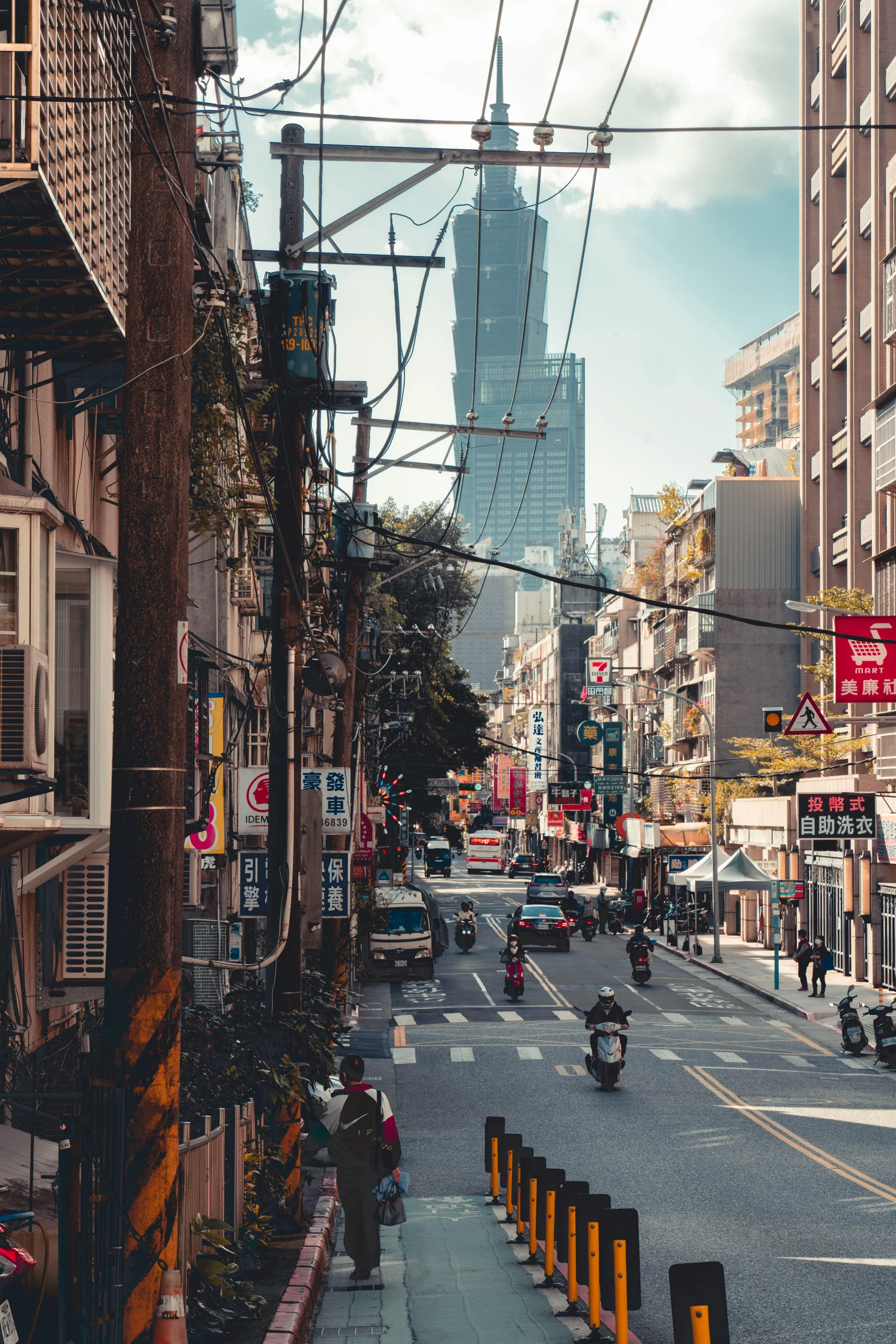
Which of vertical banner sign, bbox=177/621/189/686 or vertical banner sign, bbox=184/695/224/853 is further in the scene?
vertical banner sign, bbox=184/695/224/853

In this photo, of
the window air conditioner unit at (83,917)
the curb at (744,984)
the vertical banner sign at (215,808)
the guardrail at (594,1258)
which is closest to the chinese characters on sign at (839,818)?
the curb at (744,984)

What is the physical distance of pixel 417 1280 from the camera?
12.4 meters

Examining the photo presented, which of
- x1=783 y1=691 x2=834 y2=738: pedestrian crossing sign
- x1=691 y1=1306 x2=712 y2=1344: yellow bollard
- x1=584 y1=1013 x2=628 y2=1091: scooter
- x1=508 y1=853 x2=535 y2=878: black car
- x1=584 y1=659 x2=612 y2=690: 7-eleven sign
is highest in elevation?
x1=584 y1=659 x2=612 y2=690: 7-eleven sign

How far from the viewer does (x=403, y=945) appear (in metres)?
42.5

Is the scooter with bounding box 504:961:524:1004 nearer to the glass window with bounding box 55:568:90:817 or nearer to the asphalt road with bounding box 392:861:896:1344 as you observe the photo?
the asphalt road with bounding box 392:861:896:1344

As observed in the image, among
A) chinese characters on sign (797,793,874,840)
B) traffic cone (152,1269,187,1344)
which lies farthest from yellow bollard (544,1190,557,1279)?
chinese characters on sign (797,793,874,840)

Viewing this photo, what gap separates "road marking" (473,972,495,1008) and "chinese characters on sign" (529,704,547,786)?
77832 millimetres

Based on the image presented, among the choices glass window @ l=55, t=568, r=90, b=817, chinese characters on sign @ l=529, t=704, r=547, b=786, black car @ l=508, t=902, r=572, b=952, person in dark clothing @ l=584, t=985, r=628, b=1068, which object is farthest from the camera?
chinese characters on sign @ l=529, t=704, r=547, b=786

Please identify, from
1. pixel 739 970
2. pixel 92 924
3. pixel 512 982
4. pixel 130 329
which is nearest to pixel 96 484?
pixel 92 924

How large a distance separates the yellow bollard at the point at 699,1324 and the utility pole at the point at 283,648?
6.54 metres

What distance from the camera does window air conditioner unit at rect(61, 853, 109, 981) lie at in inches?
510

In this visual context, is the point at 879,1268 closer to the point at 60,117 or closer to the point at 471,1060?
the point at 60,117

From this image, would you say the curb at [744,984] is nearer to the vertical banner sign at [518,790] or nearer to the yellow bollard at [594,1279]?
the yellow bollard at [594,1279]

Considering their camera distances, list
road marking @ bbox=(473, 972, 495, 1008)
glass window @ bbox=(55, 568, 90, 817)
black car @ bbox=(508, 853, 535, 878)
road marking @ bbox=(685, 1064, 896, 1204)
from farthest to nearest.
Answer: black car @ bbox=(508, 853, 535, 878), road marking @ bbox=(473, 972, 495, 1008), road marking @ bbox=(685, 1064, 896, 1204), glass window @ bbox=(55, 568, 90, 817)
